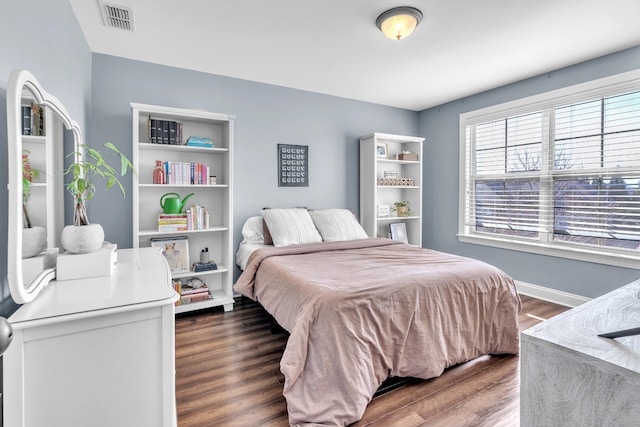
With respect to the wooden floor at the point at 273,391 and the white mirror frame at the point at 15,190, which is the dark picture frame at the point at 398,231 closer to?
the wooden floor at the point at 273,391

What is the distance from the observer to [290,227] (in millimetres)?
3160

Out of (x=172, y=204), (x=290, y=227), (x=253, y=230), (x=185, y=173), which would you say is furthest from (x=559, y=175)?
(x=172, y=204)

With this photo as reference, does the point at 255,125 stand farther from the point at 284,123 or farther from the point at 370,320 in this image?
the point at 370,320

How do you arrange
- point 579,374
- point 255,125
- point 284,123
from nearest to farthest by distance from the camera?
1. point 579,374
2. point 255,125
3. point 284,123

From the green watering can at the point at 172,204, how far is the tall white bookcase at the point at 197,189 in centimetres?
12

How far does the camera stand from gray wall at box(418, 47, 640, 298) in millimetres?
2945

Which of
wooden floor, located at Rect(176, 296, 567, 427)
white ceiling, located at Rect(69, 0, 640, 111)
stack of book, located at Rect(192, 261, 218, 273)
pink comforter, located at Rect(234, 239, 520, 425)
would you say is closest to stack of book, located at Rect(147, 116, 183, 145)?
white ceiling, located at Rect(69, 0, 640, 111)

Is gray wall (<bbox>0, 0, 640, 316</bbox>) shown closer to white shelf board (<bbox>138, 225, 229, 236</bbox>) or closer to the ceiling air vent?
the ceiling air vent

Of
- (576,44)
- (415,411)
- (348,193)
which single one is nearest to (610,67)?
(576,44)

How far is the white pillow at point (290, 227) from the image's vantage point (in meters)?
3.09

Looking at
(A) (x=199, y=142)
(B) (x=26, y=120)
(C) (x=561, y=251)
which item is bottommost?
(C) (x=561, y=251)

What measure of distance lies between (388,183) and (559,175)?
1793 mm

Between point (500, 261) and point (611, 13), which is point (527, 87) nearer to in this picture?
point (611, 13)

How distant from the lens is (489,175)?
12.9ft
